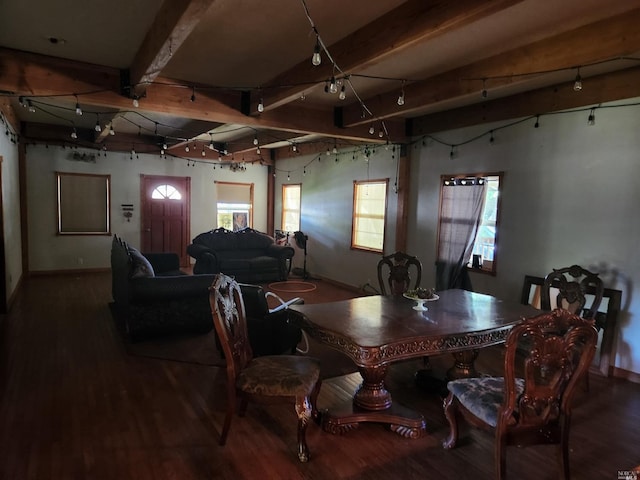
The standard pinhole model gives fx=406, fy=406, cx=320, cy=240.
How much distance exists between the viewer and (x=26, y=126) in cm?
709

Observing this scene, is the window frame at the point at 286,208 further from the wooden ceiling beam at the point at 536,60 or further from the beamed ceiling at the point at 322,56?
the wooden ceiling beam at the point at 536,60

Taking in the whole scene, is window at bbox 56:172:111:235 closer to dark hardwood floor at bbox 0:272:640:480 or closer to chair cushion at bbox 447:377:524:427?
dark hardwood floor at bbox 0:272:640:480

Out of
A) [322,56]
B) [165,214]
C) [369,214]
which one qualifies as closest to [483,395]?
[322,56]

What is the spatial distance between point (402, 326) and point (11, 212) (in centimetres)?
623

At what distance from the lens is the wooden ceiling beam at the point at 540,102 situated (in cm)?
363

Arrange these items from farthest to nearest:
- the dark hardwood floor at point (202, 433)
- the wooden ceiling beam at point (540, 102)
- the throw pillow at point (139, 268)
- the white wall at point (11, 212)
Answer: the white wall at point (11, 212) < the throw pillow at point (139, 268) < the wooden ceiling beam at point (540, 102) < the dark hardwood floor at point (202, 433)

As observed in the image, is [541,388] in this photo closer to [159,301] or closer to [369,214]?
[159,301]

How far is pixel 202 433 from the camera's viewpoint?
2652 millimetres

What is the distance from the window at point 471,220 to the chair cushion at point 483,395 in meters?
2.68

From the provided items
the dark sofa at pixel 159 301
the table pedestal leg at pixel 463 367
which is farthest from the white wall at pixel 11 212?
the table pedestal leg at pixel 463 367

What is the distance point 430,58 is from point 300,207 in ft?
18.4

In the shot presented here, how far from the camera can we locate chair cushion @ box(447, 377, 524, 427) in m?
2.18

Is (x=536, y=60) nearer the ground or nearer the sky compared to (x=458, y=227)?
nearer the sky

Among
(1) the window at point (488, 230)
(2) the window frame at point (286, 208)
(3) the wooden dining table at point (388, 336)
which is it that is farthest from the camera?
(2) the window frame at point (286, 208)
